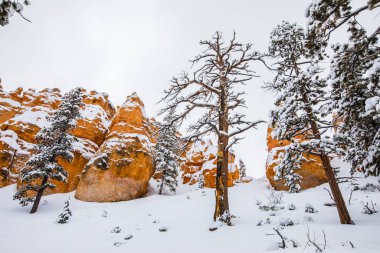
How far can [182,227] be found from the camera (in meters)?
11.1

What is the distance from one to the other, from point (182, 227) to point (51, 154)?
13777 mm

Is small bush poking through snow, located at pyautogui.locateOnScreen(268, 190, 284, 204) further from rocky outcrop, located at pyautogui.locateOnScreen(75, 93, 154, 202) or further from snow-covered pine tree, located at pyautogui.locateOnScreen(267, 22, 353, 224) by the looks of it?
rocky outcrop, located at pyautogui.locateOnScreen(75, 93, 154, 202)

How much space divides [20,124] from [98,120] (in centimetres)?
974

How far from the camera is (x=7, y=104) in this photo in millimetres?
35562

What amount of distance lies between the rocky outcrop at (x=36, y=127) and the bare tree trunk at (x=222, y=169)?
72.3 feet

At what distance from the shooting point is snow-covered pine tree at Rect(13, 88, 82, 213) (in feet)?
57.0

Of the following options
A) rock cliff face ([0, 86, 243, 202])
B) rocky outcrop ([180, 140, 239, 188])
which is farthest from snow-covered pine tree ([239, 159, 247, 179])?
rock cliff face ([0, 86, 243, 202])

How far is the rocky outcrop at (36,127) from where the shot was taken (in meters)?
26.6

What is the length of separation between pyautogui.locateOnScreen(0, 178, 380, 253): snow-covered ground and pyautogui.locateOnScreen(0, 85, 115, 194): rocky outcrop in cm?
647

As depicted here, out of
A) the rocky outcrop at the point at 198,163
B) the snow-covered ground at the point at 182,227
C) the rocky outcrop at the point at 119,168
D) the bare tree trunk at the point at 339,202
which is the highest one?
the rocky outcrop at the point at 198,163

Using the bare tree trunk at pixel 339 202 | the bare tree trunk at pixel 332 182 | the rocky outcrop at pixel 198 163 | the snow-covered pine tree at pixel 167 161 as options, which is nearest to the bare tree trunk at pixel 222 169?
the bare tree trunk at pixel 332 182

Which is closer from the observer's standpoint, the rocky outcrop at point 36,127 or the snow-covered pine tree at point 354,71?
the snow-covered pine tree at point 354,71

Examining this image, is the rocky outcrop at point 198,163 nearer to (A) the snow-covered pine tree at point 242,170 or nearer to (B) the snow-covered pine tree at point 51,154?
(A) the snow-covered pine tree at point 242,170

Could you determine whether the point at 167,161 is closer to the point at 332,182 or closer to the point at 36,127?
the point at 36,127
